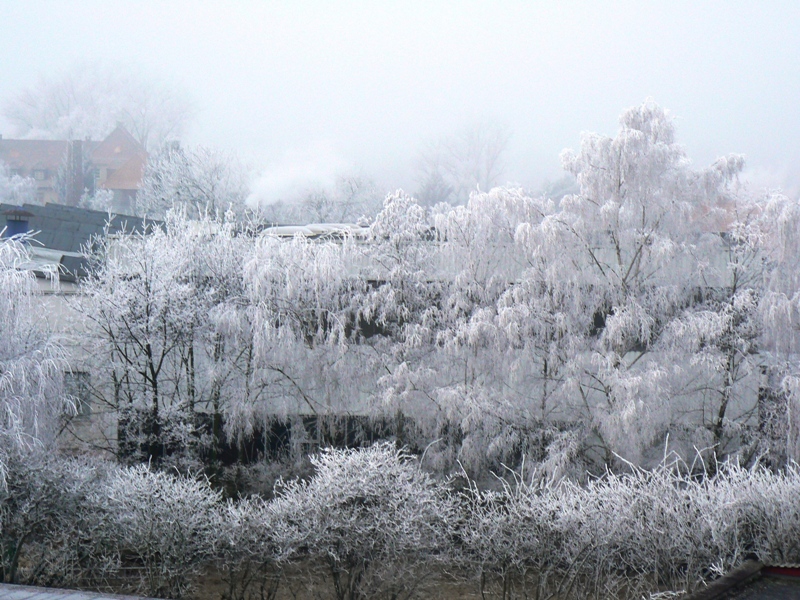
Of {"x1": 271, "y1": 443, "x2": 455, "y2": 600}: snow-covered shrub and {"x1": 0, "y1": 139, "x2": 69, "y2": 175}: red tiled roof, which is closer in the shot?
{"x1": 271, "y1": 443, "x2": 455, "y2": 600}: snow-covered shrub

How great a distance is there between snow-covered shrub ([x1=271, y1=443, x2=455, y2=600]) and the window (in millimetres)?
6815

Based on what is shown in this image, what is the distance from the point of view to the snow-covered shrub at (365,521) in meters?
10.8

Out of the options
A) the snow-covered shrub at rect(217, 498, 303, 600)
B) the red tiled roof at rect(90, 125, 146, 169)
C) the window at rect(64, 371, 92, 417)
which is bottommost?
the snow-covered shrub at rect(217, 498, 303, 600)

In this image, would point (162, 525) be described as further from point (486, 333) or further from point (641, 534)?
point (486, 333)

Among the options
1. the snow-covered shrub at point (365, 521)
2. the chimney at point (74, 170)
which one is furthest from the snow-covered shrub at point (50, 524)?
the chimney at point (74, 170)

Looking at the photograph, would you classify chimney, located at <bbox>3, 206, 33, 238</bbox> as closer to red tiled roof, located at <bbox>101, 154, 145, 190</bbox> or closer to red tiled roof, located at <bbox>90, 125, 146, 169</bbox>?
red tiled roof, located at <bbox>101, 154, 145, 190</bbox>

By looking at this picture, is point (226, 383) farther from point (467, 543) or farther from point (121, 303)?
point (467, 543)

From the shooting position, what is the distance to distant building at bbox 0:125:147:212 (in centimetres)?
5206

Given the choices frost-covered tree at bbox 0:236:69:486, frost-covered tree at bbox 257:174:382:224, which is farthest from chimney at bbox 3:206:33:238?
frost-covered tree at bbox 257:174:382:224

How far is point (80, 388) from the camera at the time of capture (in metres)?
16.8

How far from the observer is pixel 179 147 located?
48469 mm

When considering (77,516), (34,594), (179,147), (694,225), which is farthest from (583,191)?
(179,147)

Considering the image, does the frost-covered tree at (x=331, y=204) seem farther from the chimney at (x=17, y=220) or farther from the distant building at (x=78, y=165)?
the chimney at (x=17, y=220)

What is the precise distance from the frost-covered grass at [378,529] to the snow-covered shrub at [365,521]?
2 cm
